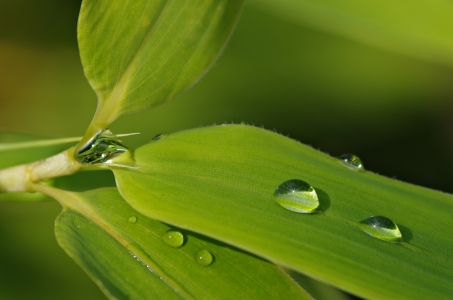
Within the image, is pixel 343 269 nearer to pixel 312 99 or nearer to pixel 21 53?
pixel 312 99

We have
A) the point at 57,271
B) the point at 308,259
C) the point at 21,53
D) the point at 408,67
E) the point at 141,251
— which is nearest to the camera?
the point at 308,259

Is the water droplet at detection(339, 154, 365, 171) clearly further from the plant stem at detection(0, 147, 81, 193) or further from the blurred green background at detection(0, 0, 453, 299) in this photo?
the blurred green background at detection(0, 0, 453, 299)

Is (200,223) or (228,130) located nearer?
(200,223)

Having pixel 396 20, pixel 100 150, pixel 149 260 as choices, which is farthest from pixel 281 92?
pixel 149 260

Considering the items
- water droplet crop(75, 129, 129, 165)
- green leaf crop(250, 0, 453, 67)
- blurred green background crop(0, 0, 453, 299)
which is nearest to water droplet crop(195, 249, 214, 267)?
water droplet crop(75, 129, 129, 165)

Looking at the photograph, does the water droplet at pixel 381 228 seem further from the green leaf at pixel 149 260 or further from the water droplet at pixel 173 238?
the water droplet at pixel 173 238

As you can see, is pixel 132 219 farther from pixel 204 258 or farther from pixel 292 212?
pixel 292 212

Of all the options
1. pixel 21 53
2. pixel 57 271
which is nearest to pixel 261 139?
pixel 57 271
